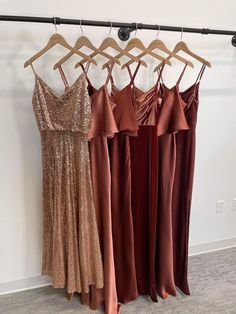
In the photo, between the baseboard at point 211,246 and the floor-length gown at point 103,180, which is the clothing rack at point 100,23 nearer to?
the floor-length gown at point 103,180

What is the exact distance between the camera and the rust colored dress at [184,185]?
1.67 meters

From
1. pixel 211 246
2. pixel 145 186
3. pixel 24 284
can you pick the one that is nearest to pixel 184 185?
pixel 145 186

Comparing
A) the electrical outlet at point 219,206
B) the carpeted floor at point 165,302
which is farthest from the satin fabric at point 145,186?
the electrical outlet at point 219,206

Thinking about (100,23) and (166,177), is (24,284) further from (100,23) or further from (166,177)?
(100,23)

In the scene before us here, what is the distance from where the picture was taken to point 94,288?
1.71 meters

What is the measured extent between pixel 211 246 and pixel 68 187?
1428mm

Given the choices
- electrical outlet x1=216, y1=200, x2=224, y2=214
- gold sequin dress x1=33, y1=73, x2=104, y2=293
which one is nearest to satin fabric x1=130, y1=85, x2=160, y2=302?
gold sequin dress x1=33, y1=73, x2=104, y2=293

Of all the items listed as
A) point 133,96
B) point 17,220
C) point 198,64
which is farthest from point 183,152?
point 17,220

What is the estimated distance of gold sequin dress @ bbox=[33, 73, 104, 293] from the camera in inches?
57.1

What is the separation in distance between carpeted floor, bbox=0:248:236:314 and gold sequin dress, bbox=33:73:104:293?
25cm

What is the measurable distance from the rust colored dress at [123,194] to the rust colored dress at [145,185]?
0.07 m

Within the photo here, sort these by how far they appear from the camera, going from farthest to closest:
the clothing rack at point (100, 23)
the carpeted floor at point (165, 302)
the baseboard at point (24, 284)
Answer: the baseboard at point (24, 284) → the carpeted floor at point (165, 302) → the clothing rack at point (100, 23)

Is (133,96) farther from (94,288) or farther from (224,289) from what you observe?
(224,289)

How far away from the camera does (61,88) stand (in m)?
1.72
